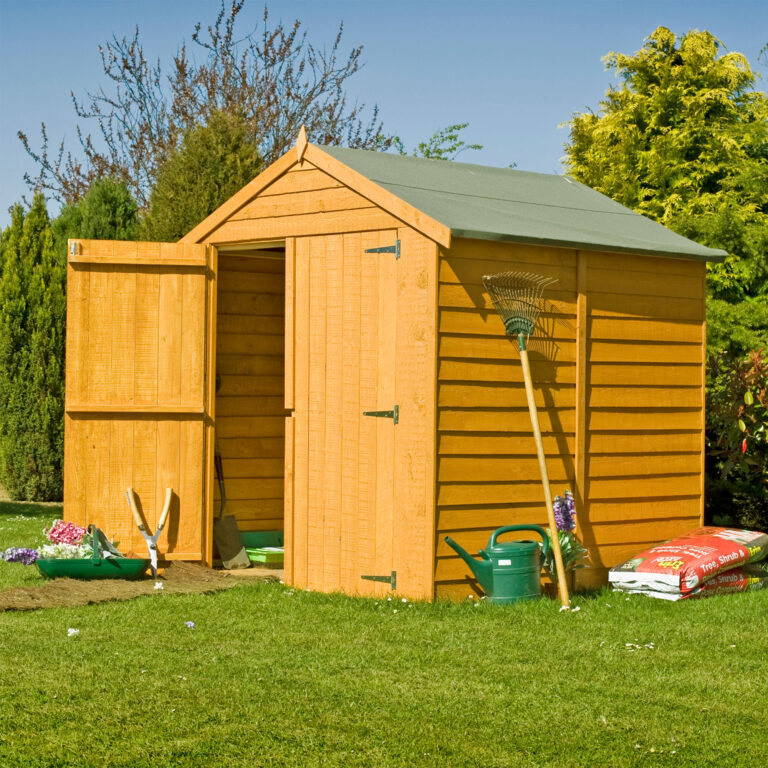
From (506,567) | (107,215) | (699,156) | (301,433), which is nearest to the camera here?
(506,567)

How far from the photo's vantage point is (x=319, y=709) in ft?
15.5

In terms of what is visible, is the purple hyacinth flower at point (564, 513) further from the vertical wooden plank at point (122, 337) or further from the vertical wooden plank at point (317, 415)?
the vertical wooden plank at point (122, 337)

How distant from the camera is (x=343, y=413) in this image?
753 cm

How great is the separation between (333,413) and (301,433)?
12.0 inches

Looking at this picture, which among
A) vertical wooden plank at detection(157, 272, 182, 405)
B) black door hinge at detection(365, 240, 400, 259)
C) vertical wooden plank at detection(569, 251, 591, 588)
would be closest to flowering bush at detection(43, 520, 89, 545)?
vertical wooden plank at detection(157, 272, 182, 405)

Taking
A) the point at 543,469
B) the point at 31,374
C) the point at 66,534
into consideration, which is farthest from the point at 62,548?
the point at 31,374

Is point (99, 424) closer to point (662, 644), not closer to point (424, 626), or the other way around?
point (424, 626)

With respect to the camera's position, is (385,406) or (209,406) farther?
(209,406)

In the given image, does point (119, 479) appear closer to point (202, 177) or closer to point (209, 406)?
point (209, 406)

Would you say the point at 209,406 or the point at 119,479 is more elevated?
the point at 209,406

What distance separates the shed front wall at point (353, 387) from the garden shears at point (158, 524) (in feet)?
3.09

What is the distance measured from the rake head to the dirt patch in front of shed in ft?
8.35

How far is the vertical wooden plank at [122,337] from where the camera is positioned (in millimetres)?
8266

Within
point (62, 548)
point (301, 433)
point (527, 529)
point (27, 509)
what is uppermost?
point (301, 433)
